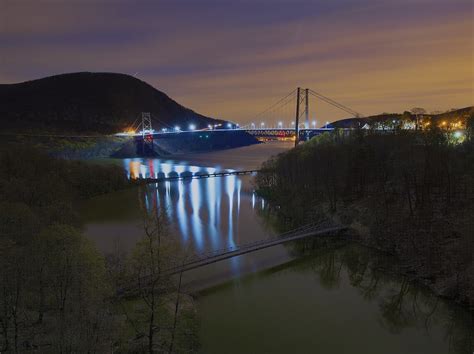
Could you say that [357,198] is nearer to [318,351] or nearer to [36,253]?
[318,351]

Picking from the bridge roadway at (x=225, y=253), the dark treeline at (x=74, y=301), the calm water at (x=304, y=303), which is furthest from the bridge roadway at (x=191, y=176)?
the dark treeline at (x=74, y=301)

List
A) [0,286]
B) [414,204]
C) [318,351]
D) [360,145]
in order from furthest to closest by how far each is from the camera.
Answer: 1. [360,145]
2. [414,204]
3. [318,351]
4. [0,286]

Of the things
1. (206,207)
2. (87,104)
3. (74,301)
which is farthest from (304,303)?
(87,104)

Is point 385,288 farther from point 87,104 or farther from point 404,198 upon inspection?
point 87,104

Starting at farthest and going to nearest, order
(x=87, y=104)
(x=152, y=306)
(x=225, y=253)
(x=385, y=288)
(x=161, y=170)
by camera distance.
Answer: (x=87, y=104) → (x=161, y=170) → (x=225, y=253) → (x=385, y=288) → (x=152, y=306)

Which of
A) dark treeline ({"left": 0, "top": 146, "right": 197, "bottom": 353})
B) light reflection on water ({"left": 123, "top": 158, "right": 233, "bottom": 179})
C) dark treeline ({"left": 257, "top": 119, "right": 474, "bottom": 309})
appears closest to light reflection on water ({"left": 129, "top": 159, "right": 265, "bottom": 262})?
dark treeline ({"left": 257, "top": 119, "right": 474, "bottom": 309})

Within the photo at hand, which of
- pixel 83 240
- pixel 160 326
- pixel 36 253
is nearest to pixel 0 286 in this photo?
pixel 36 253

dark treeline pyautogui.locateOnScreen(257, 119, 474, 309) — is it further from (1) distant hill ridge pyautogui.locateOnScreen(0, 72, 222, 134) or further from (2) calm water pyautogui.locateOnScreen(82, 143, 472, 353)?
(1) distant hill ridge pyautogui.locateOnScreen(0, 72, 222, 134)
